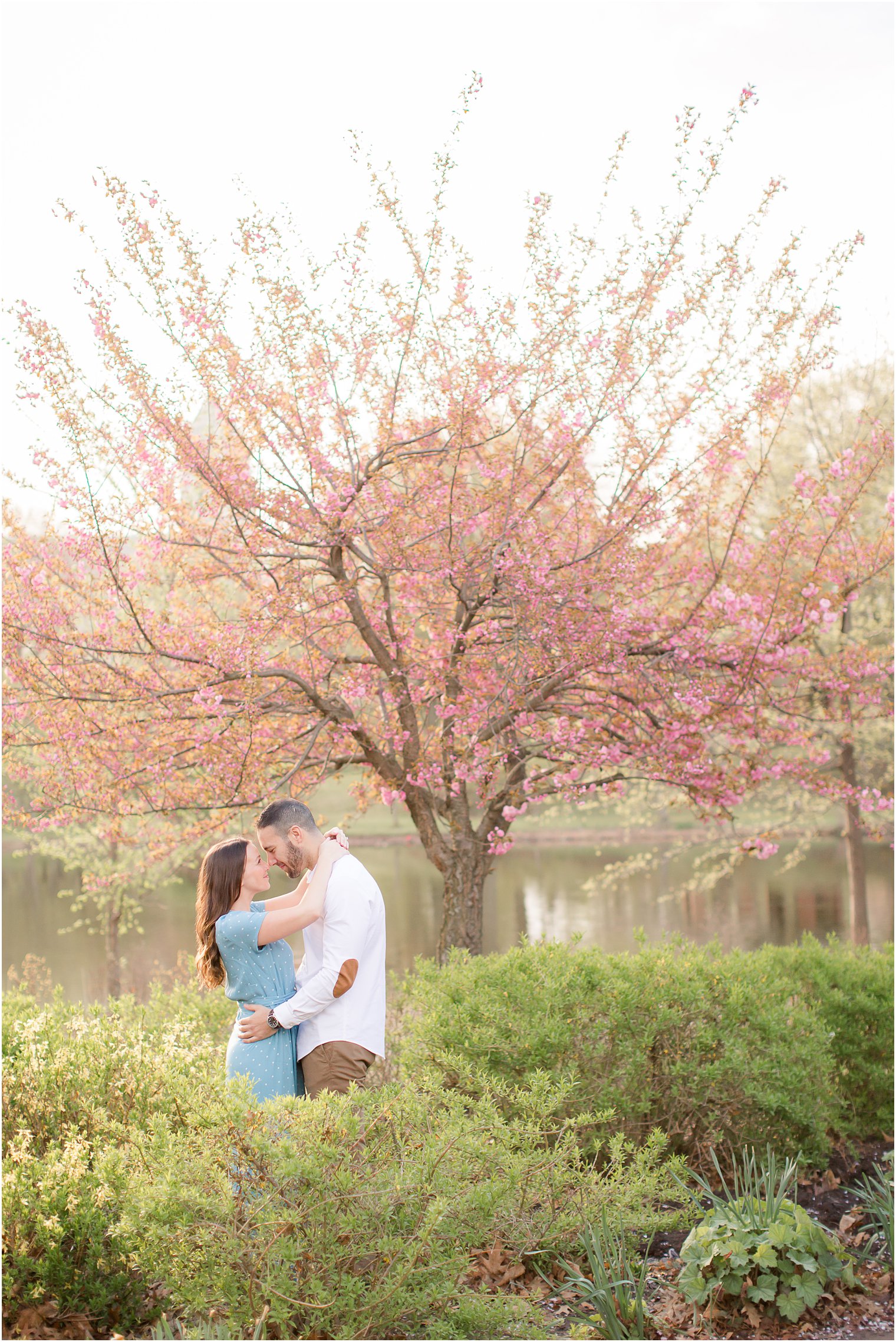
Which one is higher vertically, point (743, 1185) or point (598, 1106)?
point (598, 1106)

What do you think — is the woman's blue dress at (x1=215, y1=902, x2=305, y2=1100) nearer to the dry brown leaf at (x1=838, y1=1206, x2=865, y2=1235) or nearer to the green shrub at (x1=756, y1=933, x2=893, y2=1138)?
the dry brown leaf at (x1=838, y1=1206, x2=865, y2=1235)

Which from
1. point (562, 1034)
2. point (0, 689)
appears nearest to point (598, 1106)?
point (562, 1034)

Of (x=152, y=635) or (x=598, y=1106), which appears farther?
(x=152, y=635)

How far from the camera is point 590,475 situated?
632 cm

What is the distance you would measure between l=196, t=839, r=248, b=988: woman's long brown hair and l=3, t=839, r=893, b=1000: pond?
32.1 ft

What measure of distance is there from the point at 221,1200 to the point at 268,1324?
1.45ft

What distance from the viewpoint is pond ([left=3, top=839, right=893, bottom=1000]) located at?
16.9 meters

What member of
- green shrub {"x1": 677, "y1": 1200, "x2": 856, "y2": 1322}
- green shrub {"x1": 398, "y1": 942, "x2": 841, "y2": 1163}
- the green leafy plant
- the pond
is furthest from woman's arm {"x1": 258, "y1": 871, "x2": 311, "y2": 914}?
the pond

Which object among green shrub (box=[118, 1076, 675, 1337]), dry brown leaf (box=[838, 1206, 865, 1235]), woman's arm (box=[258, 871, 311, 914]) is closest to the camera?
green shrub (box=[118, 1076, 675, 1337])

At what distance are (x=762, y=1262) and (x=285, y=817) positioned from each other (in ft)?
7.40

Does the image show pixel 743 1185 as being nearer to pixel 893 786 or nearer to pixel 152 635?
pixel 152 635

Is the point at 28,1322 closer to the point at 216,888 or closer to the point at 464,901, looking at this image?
the point at 216,888

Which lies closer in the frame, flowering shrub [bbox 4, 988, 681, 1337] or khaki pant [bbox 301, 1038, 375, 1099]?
flowering shrub [bbox 4, 988, 681, 1337]

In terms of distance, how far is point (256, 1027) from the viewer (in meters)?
3.46
